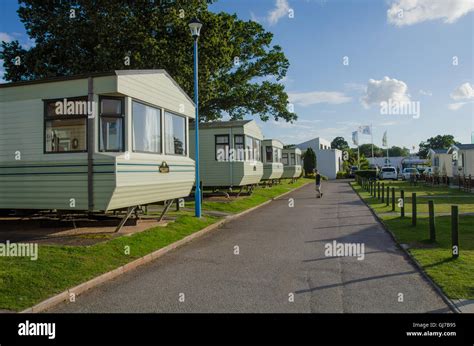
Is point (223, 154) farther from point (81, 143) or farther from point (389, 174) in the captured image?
point (389, 174)

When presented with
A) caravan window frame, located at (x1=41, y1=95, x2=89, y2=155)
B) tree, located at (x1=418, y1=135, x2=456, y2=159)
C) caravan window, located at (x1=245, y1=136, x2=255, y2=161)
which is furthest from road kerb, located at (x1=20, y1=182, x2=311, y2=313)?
tree, located at (x1=418, y1=135, x2=456, y2=159)

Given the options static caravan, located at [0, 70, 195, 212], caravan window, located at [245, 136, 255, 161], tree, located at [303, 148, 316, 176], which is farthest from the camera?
tree, located at [303, 148, 316, 176]

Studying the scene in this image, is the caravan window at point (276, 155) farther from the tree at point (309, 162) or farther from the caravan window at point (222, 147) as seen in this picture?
the tree at point (309, 162)

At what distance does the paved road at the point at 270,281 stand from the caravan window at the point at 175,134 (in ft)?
9.56

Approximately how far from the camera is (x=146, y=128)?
10.9 m

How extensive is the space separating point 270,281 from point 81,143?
5470 mm

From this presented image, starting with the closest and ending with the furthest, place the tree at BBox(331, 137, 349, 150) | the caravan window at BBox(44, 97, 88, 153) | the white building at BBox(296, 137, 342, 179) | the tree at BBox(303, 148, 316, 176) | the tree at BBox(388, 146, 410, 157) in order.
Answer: the caravan window at BBox(44, 97, 88, 153) < the tree at BBox(303, 148, 316, 176) < the white building at BBox(296, 137, 342, 179) < the tree at BBox(331, 137, 349, 150) < the tree at BBox(388, 146, 410, 157)

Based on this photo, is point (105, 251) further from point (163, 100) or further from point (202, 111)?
point (202, 111)

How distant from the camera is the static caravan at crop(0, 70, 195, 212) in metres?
9.54

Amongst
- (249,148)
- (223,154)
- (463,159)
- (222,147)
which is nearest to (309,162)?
(463,159)

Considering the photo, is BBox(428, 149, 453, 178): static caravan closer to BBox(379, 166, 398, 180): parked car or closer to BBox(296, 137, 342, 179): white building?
BBox(379, 166, 398, 180): parked car

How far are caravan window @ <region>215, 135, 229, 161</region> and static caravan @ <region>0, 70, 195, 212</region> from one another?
1054cm

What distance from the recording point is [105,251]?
8.43 m
